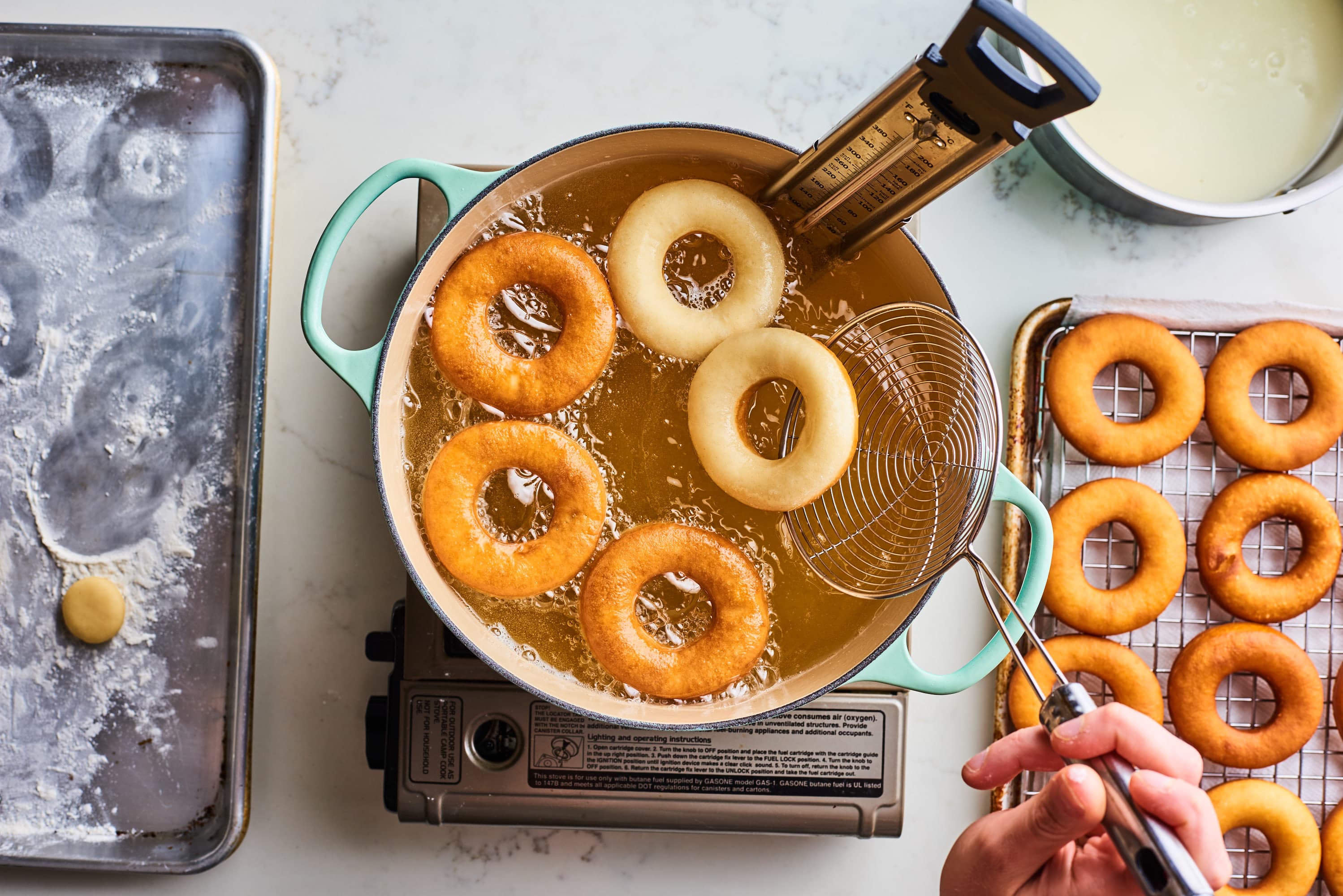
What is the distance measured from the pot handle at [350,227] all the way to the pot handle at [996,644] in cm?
63

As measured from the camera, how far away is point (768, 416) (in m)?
1.15

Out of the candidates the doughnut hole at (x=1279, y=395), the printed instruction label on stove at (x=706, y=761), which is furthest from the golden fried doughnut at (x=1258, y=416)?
the printed instruction label on stove at (x=706, y=761)

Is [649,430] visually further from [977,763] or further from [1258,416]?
[1258,416]

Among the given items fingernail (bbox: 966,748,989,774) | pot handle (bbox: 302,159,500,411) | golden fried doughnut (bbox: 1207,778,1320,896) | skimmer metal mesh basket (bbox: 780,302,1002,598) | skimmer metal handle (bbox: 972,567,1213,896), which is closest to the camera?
skimmer metal handle (bbox: 972,567,1213,896)

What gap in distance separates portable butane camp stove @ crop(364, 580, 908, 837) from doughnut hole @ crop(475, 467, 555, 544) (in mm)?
147

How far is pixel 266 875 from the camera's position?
1.34 meters

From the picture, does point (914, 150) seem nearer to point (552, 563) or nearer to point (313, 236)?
point (552, 563)

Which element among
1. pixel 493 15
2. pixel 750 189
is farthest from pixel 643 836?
pixel 493 15

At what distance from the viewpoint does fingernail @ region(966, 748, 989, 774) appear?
2.78 feet

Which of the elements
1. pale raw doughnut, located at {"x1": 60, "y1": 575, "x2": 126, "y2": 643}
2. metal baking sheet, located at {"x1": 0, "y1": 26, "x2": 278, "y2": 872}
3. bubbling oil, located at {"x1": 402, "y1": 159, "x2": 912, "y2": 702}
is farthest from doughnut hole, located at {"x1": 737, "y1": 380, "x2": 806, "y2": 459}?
pale raw doughnut, located at {"x1": 60, "y1": 575, "x2": 126, "y2": 643}

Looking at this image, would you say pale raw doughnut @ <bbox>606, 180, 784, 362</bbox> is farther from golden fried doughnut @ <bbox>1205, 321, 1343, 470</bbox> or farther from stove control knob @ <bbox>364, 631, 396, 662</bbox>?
golden fried doughnut @ <bbox>1205, 321, 1343, 470</bbox>

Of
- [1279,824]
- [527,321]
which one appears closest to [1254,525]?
[1279,824]

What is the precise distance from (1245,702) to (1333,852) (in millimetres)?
221

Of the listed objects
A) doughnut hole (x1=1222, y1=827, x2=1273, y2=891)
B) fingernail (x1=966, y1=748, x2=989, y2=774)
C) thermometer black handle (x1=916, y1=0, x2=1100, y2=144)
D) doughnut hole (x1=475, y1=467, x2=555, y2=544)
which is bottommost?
doughnut hole (x1=1222, y1=827, x2=1273, y2=891)
